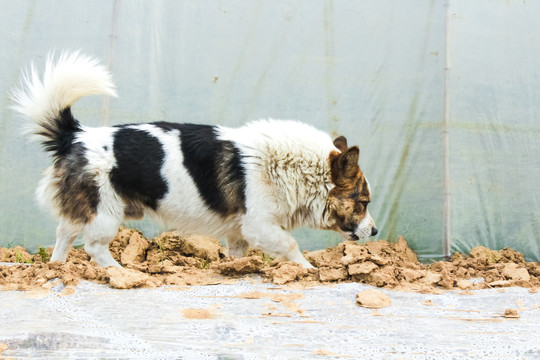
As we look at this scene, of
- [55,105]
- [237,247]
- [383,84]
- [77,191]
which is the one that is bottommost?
[237,247]

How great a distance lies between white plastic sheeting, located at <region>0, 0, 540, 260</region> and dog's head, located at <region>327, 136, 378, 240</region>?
58.9 inches

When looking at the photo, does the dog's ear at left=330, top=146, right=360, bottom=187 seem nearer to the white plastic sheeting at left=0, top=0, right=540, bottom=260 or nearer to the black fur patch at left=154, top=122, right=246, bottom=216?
the black fur patch at left=154, top=122, right=246, bottom=216

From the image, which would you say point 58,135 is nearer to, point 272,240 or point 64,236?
point 64,236

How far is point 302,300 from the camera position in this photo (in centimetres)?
332

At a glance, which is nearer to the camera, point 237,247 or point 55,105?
point 55,105

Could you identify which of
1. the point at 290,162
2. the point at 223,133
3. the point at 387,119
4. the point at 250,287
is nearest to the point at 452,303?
the point at 250,287

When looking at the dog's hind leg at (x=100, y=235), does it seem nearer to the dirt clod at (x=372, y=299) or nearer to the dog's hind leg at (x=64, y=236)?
the dog's hind leg at (x=64, y=236)

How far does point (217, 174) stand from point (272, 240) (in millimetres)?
665

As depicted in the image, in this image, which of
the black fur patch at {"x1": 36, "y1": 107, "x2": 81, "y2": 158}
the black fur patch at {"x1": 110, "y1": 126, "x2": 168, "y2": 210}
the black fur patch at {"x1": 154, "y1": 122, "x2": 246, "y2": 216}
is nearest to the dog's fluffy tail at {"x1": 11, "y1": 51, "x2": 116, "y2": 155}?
the black fur patch at {"x1": 36, "y1": 107, "x2": 81, "y2": 158}

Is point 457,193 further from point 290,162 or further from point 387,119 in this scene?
point 290,162

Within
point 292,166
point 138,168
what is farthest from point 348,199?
point 138,168

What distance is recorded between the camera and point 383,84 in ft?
19.7

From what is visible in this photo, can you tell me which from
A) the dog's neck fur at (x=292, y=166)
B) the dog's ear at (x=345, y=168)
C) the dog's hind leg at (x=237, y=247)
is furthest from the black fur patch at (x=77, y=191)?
the dog's ear at (x=345, y=168)

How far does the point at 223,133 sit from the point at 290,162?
598mm
